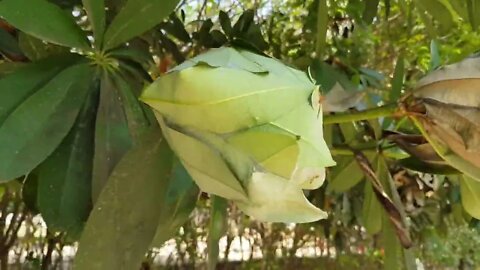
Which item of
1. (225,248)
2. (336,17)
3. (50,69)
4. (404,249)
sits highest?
(336,17)

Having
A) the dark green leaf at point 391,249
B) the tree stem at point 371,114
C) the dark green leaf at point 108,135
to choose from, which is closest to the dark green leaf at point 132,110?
the dark green leaf at point 108,135

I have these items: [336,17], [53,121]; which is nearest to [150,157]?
[53,121]

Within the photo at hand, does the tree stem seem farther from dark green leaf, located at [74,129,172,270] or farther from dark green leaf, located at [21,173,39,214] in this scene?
dark green leaf, located at [21,173,39,214]

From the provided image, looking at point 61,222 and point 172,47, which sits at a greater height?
point 172,47

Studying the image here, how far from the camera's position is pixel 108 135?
448 mm

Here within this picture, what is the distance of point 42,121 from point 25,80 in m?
0.03

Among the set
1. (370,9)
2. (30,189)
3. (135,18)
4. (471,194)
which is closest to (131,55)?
(135,18)

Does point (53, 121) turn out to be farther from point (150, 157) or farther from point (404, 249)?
point (404, 249)

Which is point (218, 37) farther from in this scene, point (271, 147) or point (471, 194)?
point (271, 147)

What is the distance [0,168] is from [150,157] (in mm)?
81

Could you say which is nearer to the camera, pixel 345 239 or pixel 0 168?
pixel 0 168

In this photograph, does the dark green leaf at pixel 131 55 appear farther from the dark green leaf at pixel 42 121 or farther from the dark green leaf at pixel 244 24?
the dark green leaf at pixel 244 24

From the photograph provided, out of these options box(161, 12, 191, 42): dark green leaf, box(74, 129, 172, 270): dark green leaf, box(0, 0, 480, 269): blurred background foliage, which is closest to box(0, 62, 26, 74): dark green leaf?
box(0, 0, 480, 269): blurred background foliage

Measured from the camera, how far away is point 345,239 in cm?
149
